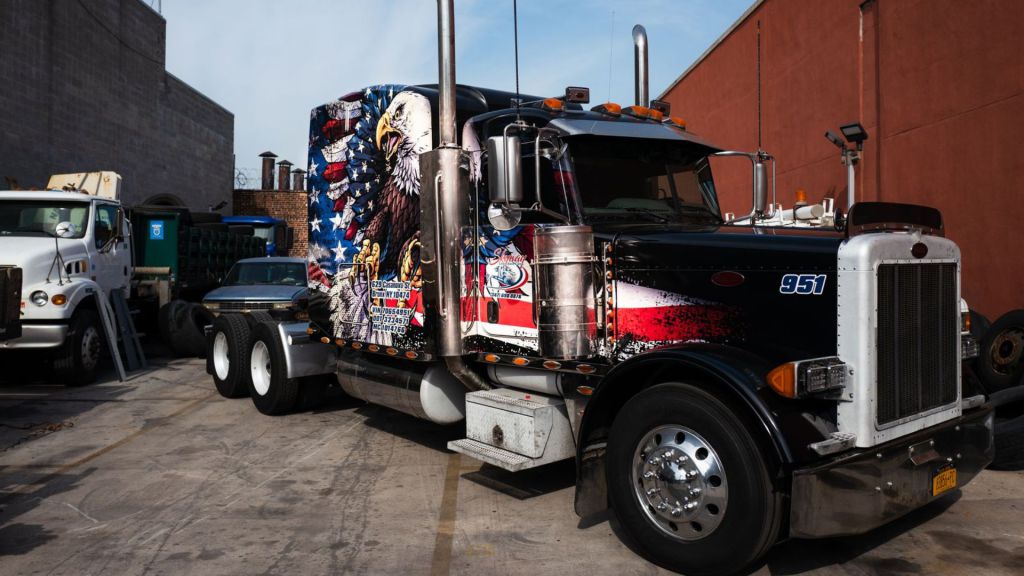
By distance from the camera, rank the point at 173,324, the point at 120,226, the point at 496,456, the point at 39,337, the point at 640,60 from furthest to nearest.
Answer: the point at 173,324 < the point at 120,226 < the point at 39,337 < the point at 640,60 < the point at 496,456

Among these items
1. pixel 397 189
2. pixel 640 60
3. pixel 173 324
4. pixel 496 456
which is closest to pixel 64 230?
pixel 173 324

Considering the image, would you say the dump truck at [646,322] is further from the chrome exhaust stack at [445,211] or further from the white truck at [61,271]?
the white truck at [61,271]

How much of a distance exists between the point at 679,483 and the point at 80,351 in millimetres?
9097

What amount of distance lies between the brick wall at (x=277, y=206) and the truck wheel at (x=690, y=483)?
2939 centimetres

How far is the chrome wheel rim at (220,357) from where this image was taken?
9.61 meters

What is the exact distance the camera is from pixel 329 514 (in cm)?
516

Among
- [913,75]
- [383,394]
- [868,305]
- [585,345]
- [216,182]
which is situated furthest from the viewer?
[216,182]

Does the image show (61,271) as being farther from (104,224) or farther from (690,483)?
(690,483)

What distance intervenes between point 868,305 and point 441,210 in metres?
2.94

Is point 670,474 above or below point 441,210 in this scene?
below

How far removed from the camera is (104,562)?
4340 mm

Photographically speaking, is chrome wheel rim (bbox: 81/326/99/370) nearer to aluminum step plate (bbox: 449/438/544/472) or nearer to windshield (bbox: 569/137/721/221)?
aluminum step plate (bbox: 449/438/544/472)

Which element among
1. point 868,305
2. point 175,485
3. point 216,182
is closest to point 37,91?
point 216,182

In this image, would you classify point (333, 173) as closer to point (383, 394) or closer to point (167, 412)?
point (383, 394)
